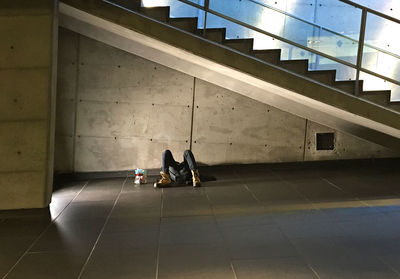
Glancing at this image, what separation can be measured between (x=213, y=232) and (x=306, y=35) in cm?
368

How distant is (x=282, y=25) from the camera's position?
6.18m

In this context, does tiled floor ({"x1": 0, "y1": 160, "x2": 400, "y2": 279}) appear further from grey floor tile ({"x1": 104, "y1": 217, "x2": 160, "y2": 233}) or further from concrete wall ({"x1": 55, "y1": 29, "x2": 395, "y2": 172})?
concrete wall ({"x1": 55, "y1": 29, "x2": 395, "y2": 172})

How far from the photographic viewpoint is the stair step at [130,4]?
595 centimetres

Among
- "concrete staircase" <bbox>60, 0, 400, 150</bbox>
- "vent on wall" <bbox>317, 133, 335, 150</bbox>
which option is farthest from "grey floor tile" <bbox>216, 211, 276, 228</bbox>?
"vent on wall" <bbox>317, 133, 335, 150</bbox>

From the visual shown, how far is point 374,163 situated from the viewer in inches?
343

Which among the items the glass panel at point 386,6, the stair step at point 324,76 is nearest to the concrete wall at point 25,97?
the stair step at point 324,76

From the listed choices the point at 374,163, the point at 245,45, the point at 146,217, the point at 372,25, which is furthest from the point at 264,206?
the point at 374,163

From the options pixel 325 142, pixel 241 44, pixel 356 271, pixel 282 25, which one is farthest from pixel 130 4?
pixel 325 142

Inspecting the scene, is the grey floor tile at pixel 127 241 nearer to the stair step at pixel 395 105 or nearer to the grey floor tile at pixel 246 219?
the grey floor tile at pixel 246 219

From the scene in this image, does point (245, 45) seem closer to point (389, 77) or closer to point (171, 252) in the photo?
point (389, 77)

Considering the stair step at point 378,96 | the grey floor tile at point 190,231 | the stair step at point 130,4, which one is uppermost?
the stair step at point 130,4

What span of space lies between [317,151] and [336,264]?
542 centimetres

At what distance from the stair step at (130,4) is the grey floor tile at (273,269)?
434 centimetres

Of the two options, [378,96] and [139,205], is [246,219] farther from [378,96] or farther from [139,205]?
[378,96]
